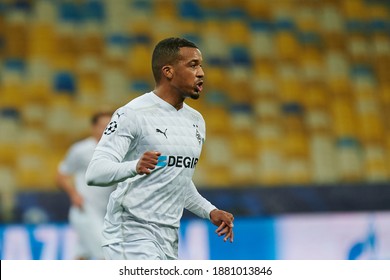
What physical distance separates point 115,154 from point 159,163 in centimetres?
25

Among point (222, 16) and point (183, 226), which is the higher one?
point (222, 16)

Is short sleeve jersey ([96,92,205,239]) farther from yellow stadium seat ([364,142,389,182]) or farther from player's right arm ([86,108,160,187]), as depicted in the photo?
yellow stadium seat ([364,142,389,182])

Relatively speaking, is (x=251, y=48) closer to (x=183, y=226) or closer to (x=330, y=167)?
(x=330, y=167)

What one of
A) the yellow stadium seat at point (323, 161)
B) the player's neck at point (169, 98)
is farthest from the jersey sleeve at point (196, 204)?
the yellow stadium seat at point (323, 161)

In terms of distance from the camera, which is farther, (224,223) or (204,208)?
(204,208)

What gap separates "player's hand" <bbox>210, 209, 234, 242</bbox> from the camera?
3.92 meters

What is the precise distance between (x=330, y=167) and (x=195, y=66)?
5.11 meters

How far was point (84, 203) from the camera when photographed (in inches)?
284

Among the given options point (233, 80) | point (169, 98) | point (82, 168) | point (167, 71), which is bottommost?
point (82, 168)

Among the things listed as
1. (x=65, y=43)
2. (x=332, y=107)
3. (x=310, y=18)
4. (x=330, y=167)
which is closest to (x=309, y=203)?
(x=330, y=167)

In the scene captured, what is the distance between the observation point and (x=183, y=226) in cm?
766

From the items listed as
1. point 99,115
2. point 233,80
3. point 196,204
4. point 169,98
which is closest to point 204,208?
point 196,204

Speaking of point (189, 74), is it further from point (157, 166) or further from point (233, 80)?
point (233, 80)

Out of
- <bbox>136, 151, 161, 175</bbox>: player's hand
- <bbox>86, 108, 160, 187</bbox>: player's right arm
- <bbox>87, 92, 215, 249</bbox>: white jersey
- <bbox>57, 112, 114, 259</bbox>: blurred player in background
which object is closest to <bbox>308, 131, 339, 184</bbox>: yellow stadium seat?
<bbox>57, 112, 114, 259</bbox>: blurred player in background
